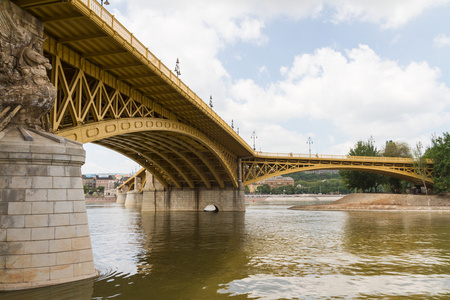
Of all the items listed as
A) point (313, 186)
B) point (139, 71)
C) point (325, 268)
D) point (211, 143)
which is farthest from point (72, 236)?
point (313, 186)

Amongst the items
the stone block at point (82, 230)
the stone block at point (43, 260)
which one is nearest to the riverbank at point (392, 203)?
the stone block at point (82, 230)

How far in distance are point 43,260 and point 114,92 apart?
14.2 metres

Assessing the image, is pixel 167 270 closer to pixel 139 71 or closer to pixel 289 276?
pixel 289 276

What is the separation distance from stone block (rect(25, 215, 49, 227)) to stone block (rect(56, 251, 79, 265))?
0.99 metres

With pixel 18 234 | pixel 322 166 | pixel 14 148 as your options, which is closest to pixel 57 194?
pixel 18 234

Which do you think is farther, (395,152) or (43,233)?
(395,152)

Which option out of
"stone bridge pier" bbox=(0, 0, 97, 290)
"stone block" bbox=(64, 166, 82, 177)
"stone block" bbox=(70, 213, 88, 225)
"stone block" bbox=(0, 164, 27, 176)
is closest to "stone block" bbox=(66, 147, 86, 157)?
"stone bridge pier" bbox=(0, 0, 97, 290)

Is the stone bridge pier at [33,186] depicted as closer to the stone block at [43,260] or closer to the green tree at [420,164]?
the stone block at [43,260]

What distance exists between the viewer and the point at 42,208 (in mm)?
10617

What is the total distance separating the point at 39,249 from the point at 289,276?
26.7 feet

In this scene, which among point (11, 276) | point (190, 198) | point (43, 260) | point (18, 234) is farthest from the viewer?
point (190, 198)

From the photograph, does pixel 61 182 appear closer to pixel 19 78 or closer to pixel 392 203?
pixel 19 78

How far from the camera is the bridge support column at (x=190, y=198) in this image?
57.6 metres

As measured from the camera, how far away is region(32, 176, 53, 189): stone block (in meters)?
10.7
